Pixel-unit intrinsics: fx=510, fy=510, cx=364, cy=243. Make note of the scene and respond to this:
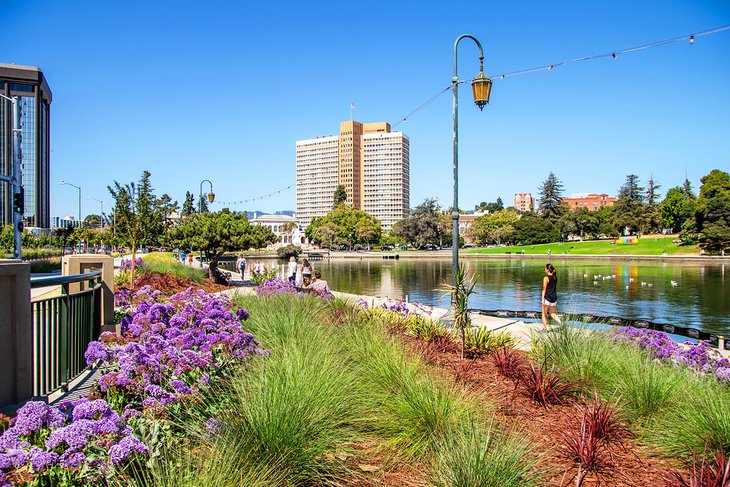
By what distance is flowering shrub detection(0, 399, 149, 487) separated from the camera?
248 cm

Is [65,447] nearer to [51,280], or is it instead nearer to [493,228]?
[51,280]

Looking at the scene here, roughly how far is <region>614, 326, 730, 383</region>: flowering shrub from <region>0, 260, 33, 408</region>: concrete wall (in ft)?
21.8

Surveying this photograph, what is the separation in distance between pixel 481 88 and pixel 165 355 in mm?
8806

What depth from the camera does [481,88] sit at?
10828 millimetres

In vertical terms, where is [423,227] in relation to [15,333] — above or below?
above

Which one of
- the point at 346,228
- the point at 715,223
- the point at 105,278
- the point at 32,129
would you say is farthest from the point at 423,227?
the point at 105,278

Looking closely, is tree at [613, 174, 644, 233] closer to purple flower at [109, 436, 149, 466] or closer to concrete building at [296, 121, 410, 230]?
concrete building at [296, 121, 410, 230]

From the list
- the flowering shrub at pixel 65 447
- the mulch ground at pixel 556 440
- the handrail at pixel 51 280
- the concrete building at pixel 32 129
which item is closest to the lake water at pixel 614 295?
the mulch ground at pixel 556 440

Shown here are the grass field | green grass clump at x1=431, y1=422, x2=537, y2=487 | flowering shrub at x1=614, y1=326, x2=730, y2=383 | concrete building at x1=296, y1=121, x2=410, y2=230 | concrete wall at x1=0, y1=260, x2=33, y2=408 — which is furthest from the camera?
concrete building at x1=296, y1=121, x2=410, y2=230

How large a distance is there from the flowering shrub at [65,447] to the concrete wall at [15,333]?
5.72ft

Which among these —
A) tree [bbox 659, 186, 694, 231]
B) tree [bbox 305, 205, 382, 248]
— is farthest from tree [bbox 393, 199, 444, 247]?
tree [bbox 659, 186, 694, 231]

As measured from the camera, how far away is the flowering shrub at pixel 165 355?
12.4 feet

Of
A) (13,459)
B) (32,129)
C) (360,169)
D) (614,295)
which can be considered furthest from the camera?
(360,169)

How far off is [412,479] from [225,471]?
1.37 metres
